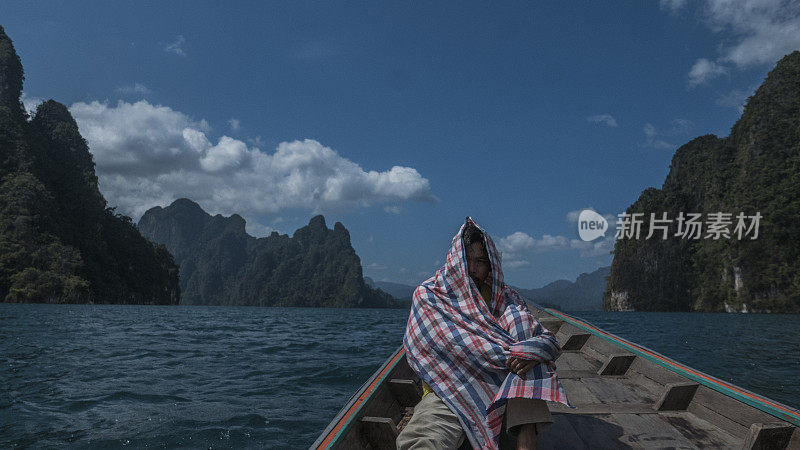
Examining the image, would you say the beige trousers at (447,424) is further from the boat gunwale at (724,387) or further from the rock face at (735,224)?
the rock face at (735,224)

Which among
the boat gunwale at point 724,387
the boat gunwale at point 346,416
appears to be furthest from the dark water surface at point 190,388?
the boat gunwale at point 724,387

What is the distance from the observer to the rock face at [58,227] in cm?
5688

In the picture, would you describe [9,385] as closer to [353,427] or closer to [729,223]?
[353,427]

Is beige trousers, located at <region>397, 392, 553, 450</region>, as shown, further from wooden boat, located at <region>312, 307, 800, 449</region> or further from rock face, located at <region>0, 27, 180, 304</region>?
rock face, located at <region>0, 27, 180, 304</region>

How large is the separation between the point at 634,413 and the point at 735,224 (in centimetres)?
7592

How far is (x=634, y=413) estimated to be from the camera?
3.14 meters

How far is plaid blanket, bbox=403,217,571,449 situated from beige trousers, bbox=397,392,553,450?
5cm

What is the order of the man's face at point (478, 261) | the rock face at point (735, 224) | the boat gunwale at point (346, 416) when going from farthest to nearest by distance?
the rock face at point (735, 224) → the man's face at point (478, 261) → the boat gunwale at point (346, 416)

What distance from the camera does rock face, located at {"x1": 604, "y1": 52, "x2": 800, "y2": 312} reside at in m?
55.8

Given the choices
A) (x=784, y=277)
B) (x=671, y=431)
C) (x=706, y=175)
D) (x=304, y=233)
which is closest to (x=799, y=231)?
(x=784, y=277)

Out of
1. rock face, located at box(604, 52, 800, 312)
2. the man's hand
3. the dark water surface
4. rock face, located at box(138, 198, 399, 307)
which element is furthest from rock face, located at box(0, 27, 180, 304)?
rock face, located at box(604, 52, 800, 312)

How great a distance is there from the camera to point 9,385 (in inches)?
268

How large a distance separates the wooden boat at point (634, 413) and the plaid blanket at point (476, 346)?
1.52ft

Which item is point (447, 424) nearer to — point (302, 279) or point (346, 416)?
point (346, 416)
